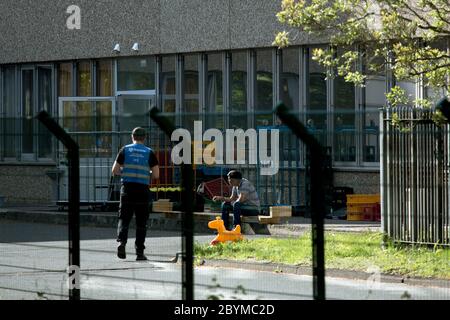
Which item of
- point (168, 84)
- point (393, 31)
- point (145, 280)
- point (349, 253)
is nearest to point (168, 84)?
point (168, 84)

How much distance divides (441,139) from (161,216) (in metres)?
11.8

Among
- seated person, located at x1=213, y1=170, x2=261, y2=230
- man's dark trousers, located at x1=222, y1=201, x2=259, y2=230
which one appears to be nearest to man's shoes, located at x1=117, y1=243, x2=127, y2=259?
seated person, located at x1=213, y1=170, x2=261, y2=230

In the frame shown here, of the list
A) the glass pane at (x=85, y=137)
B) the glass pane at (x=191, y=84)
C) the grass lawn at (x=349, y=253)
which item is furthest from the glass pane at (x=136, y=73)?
the grass lawn at (x=349, y=253)

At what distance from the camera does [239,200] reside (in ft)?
64.4

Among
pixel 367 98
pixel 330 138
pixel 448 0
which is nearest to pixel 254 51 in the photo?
pixel 367 98

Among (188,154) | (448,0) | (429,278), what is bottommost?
(429,278)

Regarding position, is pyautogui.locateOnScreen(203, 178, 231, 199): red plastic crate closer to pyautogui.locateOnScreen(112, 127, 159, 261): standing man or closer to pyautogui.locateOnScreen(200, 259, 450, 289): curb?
pyautogui.locateOnScreen(112, 127, 159, 261): standing man

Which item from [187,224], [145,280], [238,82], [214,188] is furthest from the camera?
[238,82]

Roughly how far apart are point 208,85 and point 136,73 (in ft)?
8.37

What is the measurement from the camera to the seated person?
19.5m

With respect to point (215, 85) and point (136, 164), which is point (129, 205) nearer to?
point (136, 164)
